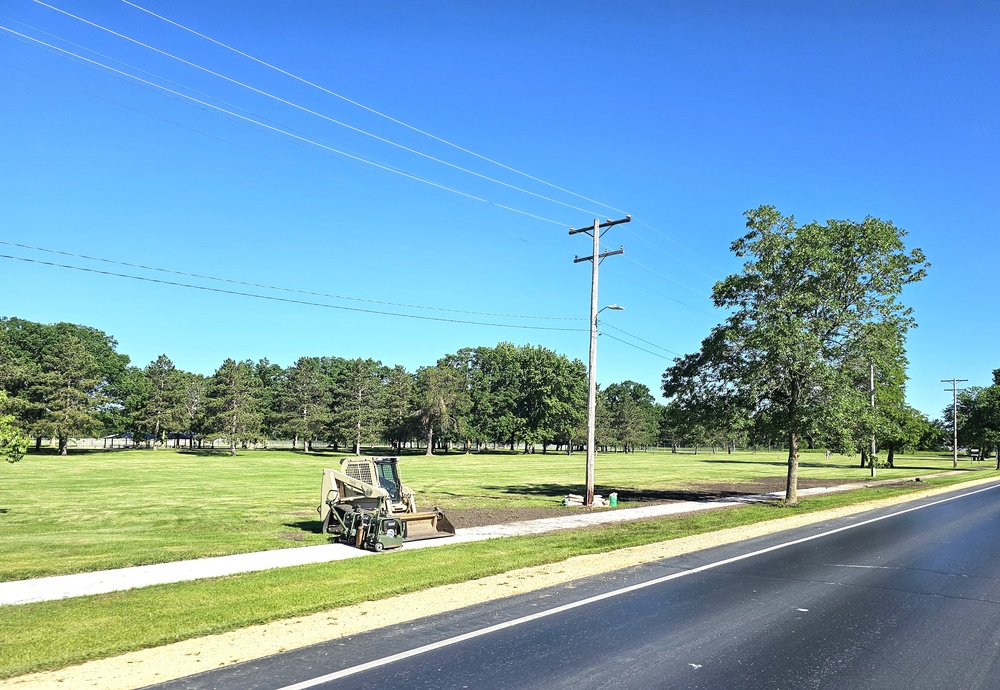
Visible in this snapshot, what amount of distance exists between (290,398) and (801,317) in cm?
8370

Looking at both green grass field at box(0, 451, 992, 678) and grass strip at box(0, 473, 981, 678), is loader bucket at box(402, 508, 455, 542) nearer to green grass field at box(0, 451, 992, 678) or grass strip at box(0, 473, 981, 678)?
grass strip at box(0, 473, 981, 678)

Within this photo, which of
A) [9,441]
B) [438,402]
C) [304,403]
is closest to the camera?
[9,441]

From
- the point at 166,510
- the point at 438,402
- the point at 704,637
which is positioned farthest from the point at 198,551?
the point at 438,402

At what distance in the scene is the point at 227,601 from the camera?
9297 mm

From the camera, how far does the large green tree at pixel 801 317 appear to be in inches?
965

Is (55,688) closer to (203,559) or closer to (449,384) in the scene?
(203,559)

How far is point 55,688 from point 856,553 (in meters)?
14.1

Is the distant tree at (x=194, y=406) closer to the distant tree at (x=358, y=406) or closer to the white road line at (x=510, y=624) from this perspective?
the distant tree at (x=358, y=406)

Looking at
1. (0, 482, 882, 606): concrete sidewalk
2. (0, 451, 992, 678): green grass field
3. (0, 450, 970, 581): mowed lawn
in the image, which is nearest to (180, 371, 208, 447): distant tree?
(0, 450, 970, 581): mowed lawn

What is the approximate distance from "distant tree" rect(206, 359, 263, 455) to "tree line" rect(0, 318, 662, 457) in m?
0.15

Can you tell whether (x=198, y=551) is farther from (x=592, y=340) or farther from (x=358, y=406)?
(x=358, y=406)

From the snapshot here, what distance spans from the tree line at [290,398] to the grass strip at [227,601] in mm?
68011

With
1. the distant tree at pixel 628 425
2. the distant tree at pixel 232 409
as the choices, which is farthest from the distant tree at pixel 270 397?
the distant tree at pixel 628 425

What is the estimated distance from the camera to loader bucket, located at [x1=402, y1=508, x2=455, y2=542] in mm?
15344
